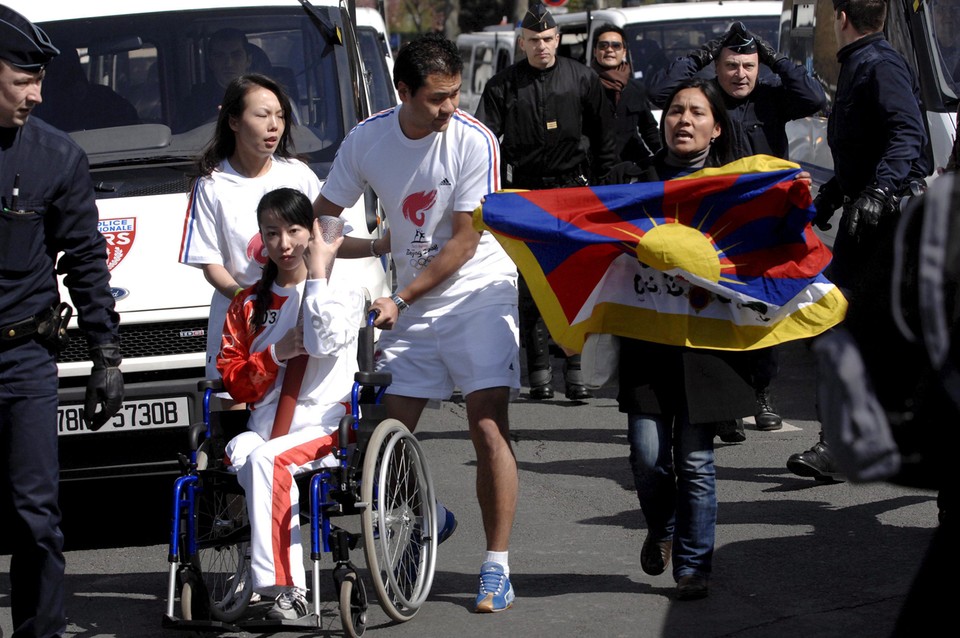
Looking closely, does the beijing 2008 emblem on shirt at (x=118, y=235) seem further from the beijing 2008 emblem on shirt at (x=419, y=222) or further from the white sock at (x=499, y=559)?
the white sock at (x=499, y=559)

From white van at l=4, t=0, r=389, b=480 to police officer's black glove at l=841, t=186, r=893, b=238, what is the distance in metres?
2.12

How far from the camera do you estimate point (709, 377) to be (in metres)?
4.94

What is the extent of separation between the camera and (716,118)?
5188mm

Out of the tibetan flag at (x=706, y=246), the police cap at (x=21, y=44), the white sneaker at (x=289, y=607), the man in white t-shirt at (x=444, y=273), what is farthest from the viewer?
the man in white t-shirt at (x=444, y=273)

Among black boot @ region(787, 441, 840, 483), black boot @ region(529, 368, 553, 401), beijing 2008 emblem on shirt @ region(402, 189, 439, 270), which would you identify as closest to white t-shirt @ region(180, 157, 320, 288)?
beijing 2008 emblem on shirt @ region(402, 189, 439, 270)

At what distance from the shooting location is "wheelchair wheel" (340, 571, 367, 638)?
455cm

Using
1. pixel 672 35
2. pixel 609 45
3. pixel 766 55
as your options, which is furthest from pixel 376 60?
pixel 672 35

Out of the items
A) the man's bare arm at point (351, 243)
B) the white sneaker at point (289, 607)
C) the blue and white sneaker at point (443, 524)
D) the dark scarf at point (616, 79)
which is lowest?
the white sneaker at point (289, 607)

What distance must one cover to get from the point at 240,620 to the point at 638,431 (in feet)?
4.94

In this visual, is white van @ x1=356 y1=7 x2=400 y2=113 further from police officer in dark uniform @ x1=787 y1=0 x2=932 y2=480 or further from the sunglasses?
police officer in dark uniform @ x1=787 y1=0 x2=932 y2=480

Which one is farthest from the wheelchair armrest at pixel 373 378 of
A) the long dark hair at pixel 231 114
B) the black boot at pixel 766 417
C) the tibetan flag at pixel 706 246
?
the black boot at pixel 766 417

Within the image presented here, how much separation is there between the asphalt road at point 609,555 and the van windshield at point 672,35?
22.2ft

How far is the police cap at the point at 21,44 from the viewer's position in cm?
439

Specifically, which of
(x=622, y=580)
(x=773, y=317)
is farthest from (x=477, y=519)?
(x=773, y=317)
